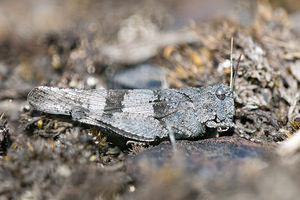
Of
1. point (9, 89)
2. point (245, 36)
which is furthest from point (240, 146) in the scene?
point (9, 89)

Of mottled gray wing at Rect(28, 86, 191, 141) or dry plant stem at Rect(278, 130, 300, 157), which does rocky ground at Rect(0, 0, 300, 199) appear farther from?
mottled gray wing at Rect(28, 86, 191, 141)

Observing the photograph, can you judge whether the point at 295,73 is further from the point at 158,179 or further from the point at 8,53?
the point at 8,53

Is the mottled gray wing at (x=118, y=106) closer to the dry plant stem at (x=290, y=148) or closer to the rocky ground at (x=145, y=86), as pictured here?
the rocky ground at (x=145, y=86)

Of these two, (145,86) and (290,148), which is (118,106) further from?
(290,148)

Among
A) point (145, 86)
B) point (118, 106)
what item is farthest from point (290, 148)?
point (145, 86)

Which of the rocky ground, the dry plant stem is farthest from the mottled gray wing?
the dry plant stem
